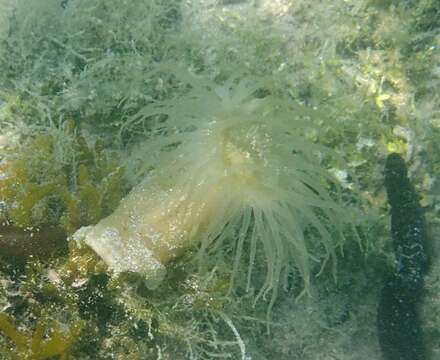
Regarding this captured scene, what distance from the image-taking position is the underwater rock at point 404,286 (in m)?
3.75

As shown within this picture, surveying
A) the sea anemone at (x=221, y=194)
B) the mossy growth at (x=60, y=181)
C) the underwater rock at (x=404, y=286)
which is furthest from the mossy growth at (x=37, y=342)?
the underwater rock at (x=404, y=286)

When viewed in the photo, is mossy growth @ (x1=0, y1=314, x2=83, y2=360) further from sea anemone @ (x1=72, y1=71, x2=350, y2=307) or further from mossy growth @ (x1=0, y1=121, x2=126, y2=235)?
mossy growth @ (x1=0, y1=121, x2=126, y2=235)

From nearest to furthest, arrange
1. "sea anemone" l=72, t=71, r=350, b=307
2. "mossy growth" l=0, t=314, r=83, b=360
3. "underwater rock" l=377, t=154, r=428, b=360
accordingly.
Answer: "mossy growth" l=0, t=314, r=83, b=360, "sea anemone" l=72, t=71, r=350, b=307, "underwater rock" l=377, t=154, r=428, b=360

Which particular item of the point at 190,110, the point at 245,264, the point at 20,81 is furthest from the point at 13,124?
the point at 245,264

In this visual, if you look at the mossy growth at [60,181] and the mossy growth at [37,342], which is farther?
the mossy growth at [60,181]

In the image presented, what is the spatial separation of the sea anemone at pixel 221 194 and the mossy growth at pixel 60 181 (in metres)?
0.22

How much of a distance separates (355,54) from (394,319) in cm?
241

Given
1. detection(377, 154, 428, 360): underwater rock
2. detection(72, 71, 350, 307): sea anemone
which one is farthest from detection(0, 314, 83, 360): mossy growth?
detection(377, 154, 428, 360): underwater rock

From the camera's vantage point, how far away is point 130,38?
4.13 m

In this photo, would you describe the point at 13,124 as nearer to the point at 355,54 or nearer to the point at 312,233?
the point at 312,233

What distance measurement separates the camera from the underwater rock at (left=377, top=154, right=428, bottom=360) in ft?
12.3

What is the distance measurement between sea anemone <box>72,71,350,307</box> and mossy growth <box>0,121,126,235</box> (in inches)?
8.7

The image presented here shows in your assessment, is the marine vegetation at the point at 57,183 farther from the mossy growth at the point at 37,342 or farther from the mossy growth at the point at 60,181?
the mossy growth at the point at 37,342

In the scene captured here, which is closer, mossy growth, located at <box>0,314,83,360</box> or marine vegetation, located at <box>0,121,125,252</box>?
mossy growth, located at <box>0,314,83,360</box>
